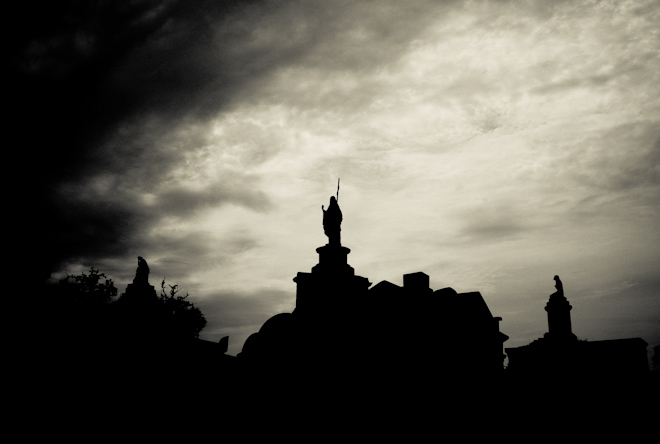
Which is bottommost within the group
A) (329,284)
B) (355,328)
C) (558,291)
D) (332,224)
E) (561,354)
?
(561,354)

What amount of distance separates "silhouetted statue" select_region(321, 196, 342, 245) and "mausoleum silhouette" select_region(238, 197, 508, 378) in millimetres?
22

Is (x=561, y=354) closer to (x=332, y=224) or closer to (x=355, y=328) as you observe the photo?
(x=355, y=328)

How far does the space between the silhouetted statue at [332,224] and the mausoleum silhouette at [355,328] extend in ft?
0.07

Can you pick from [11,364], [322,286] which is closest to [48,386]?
[11,364]

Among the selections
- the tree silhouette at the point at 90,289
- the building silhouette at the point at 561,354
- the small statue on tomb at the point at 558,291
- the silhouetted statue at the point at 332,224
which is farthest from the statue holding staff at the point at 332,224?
the tree silhouette at the point at 90,289

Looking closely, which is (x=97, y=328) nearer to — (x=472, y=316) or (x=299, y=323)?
(x=299, y=323)

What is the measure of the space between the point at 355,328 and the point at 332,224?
234 centimetres

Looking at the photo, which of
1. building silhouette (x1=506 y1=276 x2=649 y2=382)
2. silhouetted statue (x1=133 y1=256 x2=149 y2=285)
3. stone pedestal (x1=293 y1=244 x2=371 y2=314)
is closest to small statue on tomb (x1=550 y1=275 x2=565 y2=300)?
building silhouette (x1=506 y1=276 x2=649 y2=382)

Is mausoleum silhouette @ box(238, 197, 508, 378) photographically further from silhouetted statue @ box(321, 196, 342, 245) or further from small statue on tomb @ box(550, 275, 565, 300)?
small statue on tomb @ box(550, 275, 565, 300)

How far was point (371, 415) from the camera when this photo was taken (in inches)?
321

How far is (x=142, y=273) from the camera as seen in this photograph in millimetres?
10031

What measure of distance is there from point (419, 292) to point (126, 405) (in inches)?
265

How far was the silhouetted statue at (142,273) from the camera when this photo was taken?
9883 millimetres

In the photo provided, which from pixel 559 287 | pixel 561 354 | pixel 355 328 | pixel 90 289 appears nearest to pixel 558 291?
pixel 559 287
